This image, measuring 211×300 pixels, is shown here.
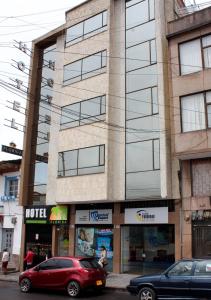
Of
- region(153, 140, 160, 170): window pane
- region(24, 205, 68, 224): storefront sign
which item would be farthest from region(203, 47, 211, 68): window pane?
region(24, 205, 68, 224): storefront sign

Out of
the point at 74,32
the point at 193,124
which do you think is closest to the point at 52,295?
the point at 193,124

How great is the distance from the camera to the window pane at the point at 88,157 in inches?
922

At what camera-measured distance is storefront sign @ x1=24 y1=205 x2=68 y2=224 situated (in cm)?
2533

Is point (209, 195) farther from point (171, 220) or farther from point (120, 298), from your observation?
point (120, 298)

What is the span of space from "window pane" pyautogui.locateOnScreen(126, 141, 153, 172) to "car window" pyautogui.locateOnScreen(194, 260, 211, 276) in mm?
9055

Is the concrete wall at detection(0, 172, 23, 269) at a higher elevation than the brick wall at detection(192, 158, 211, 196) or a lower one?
lower

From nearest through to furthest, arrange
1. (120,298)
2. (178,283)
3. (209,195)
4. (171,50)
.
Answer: (178,283), (120,298), (209,195), (171,50)

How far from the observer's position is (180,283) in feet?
42.7

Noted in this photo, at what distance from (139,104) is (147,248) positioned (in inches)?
300

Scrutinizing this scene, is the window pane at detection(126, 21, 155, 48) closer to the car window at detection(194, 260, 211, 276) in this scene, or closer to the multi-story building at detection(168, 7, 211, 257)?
the multi-story building at detection(168, 7, 211, 257)

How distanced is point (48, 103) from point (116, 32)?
6517 mm

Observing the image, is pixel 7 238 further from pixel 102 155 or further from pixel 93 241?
pixel 102 155

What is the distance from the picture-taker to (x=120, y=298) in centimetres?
1580

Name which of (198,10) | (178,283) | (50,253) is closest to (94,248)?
(50,253)
